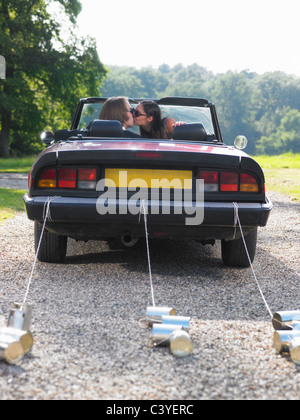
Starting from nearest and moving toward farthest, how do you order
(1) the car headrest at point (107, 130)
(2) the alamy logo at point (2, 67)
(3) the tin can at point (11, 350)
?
(3) the tin can at point (11, 350) < (1) the car headrest at point (107, 130) < (2) the alamy logo at point (2, 67)

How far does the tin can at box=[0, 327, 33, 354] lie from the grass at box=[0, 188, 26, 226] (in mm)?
5401

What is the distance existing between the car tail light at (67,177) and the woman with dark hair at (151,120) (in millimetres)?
1446

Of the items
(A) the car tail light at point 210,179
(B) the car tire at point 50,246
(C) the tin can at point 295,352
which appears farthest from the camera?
(B) the car tire at point 50,246

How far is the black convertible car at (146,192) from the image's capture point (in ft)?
14.0

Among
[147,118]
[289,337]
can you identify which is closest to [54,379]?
[289,337]

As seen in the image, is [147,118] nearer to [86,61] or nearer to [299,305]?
[299,305]

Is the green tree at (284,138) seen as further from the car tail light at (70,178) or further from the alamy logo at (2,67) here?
the car tail light at (70,178)

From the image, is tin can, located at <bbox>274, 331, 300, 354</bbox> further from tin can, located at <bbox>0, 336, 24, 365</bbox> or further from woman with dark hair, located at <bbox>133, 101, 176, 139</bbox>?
woman with dark hair, located at <bbox>133, 101, 176, 139</bbox>

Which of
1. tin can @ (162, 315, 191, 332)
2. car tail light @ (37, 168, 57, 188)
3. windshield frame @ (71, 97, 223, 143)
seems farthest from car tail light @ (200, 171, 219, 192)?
windshield frame @ (71, 97, 223, 143)

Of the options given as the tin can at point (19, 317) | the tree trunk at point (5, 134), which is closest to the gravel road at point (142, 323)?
the tin can at point (19, 317)

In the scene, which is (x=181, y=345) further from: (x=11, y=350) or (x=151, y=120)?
(x=151, y=120)

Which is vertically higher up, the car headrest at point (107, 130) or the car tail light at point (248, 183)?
the car headrest at point (107, 130)

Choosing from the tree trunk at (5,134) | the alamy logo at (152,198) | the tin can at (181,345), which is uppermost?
the alamy logo at (152,198)

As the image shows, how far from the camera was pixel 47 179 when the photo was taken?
171 inches
